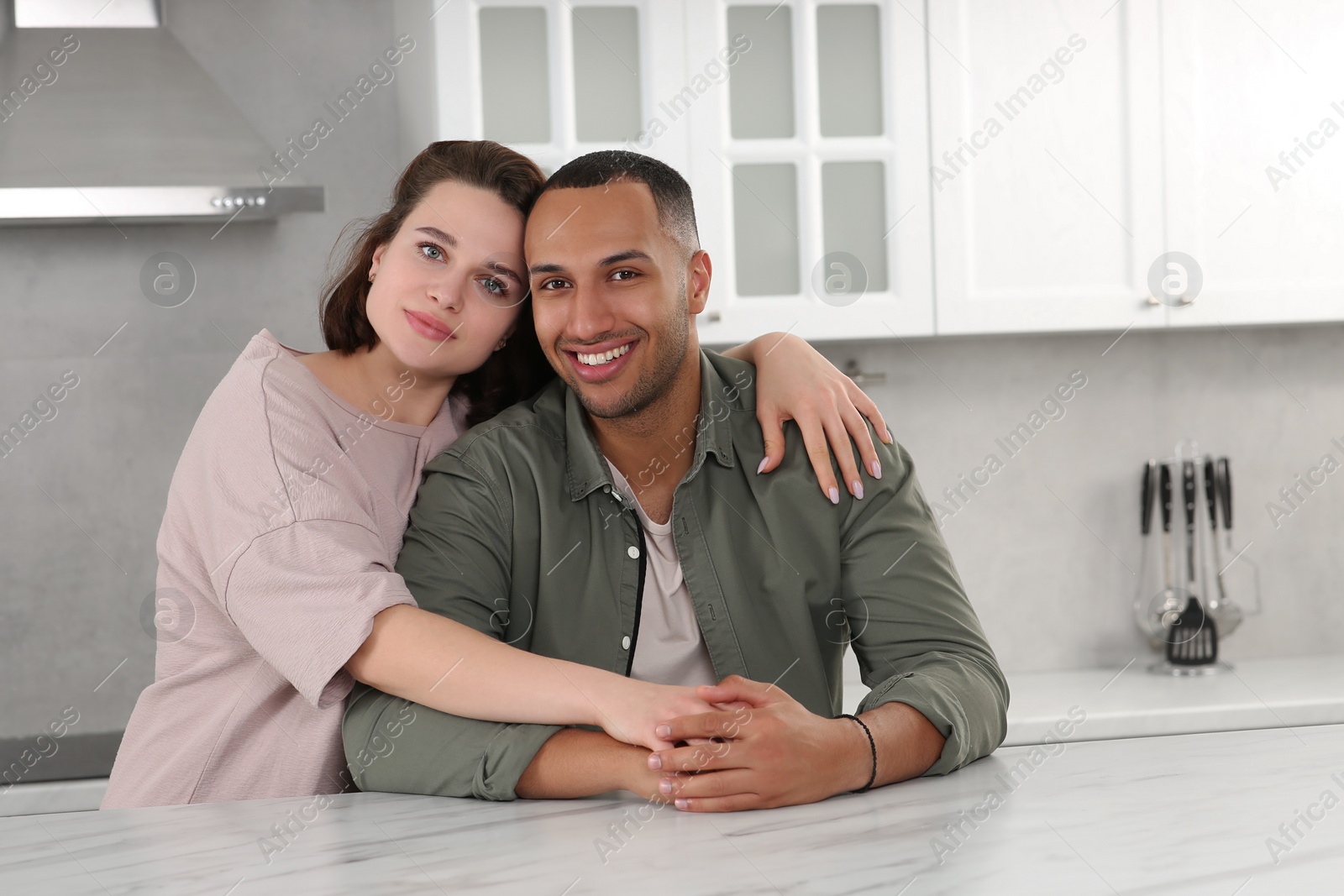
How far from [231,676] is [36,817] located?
0.27 m

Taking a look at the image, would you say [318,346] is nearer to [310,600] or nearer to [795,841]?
[310,600]

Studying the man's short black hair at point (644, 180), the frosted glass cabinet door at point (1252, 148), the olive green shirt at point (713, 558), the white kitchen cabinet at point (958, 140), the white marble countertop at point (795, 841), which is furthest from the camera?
the frosted glass cabinet door at point (1252, 148)

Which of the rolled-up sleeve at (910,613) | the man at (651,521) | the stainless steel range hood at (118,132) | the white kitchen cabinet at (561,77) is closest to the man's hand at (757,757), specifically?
the rolled-up sleeve at (910,613)

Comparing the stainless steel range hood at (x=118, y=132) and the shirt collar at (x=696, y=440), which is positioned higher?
the stainless steel range hood at (x=118, y=132)

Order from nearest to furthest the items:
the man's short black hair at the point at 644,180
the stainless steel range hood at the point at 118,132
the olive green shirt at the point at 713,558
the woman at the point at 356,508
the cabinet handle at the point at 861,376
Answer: the woman at the point at 356,508, the olive green shirt at the point at 713,558, the man's short black hair at the point at 644,180, the stainless steel range hood at the point at 118,132, the cabinet handle at the point at 861,376

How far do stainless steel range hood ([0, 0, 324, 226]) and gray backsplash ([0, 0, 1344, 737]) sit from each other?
0.19 m

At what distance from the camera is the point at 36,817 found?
94 cm

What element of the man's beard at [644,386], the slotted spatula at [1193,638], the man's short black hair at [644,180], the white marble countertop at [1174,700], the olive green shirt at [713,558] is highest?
the man's short black hair at [644,180]

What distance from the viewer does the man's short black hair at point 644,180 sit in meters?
1.31

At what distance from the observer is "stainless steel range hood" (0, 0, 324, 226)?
205 centimetres

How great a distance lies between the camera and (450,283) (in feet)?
4.16

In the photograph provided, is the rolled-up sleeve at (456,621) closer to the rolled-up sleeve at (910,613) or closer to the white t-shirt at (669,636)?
the white t-shirt at (669,636)

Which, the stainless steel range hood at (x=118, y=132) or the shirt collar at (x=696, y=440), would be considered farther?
the stainless steel range hood at (x=118, y=132)

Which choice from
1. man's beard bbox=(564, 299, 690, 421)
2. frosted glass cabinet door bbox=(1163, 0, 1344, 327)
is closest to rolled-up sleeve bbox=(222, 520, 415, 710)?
man's beard bbox=(564, 299, 690, 421)
